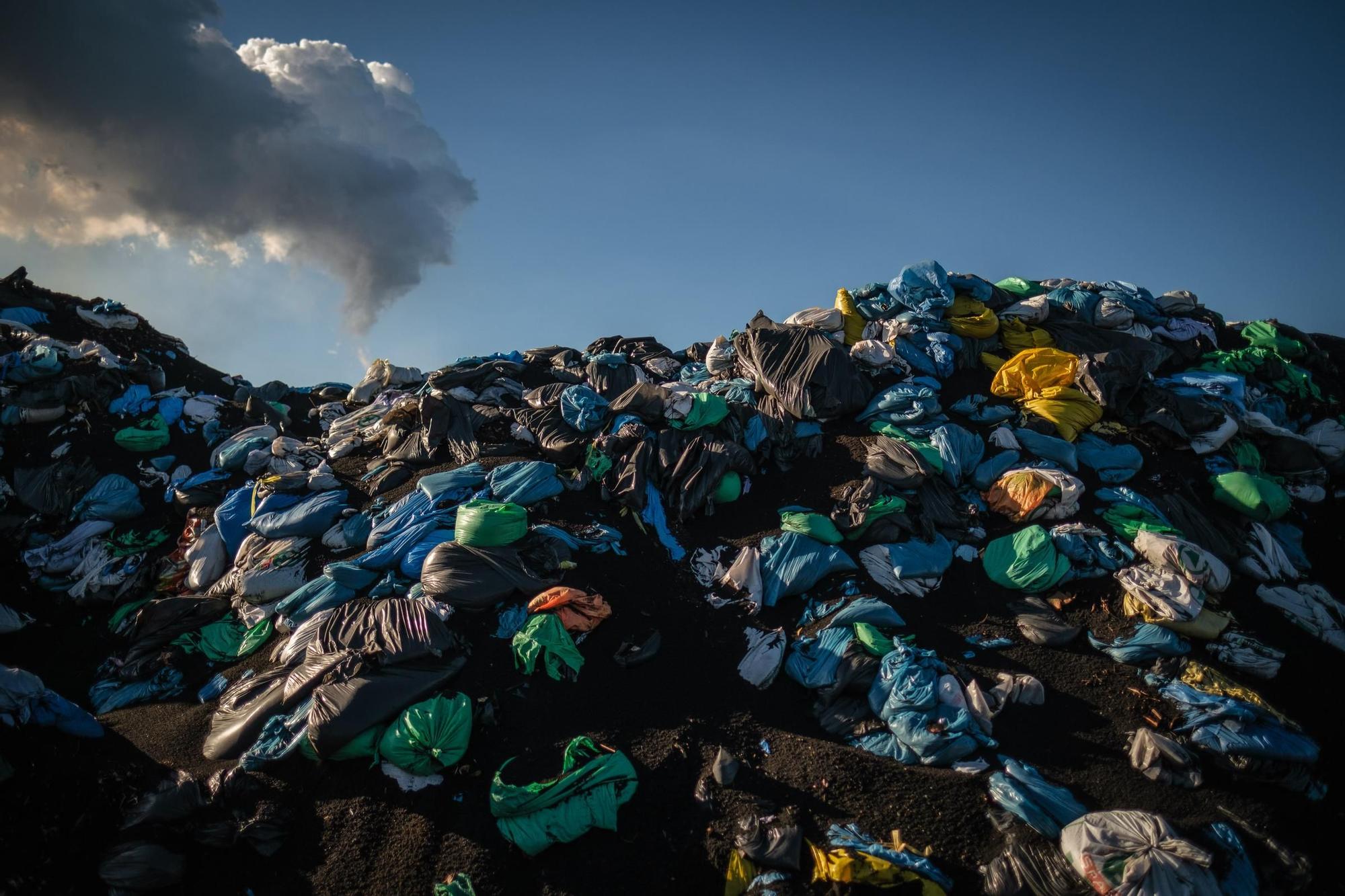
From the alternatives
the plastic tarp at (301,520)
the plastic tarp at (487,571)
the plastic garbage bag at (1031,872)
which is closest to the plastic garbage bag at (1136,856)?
the plastic garbage bag at (1031,872)

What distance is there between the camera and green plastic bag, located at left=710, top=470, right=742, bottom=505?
6.04 metres

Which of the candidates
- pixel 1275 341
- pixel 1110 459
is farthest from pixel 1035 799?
pixel 1275 341

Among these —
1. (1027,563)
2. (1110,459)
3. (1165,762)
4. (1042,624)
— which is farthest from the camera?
(1110,459)

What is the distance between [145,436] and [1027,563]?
9.30m

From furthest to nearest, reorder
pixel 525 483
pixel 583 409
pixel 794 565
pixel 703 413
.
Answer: pixel 583 409 → pixel 703 413 → pixel 525 483 → pixel 794 565

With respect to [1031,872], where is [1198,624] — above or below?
above

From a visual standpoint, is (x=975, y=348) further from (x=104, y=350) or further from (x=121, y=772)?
(x=104, y=350)

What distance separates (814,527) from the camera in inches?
215

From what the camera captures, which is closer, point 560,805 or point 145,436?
point 560,805

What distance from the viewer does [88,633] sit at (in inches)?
227

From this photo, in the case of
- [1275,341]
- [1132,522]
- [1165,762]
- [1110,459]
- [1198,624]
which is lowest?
[1165,762]

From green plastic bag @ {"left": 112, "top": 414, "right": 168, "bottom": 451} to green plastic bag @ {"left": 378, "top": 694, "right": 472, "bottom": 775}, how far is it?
5.72 m

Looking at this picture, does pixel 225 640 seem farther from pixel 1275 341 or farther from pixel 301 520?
pixel 1275 341

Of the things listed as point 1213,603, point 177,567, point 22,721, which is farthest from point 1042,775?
point 177,567
